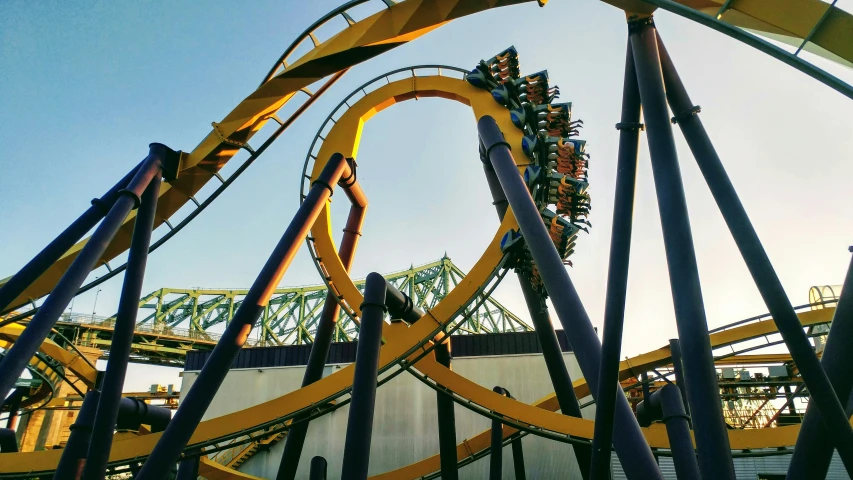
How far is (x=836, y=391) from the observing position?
4160mm

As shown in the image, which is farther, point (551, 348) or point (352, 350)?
point (352, 350)

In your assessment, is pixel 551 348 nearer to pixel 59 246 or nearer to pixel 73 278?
pixel 73 278

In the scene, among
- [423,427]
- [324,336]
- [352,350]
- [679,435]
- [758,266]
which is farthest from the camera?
[352,350]

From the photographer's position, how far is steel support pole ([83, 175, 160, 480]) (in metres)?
6.66

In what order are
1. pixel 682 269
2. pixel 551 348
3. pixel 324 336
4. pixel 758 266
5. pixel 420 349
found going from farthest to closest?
pixel 324 336 → pixel 420 349 → pixel 551 348 → pixel 758 266 → pixel 682 269

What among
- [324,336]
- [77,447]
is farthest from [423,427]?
[77,447]

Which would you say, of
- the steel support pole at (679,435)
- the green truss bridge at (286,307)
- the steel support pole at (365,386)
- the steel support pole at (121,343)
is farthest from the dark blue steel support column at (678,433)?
the green truss bridge at (286,307)

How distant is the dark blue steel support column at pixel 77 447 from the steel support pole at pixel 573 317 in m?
6.68

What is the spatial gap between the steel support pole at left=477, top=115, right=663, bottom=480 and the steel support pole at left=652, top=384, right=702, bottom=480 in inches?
85.1

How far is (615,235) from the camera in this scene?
544 centimetres

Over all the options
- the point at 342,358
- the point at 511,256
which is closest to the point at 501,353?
the point at 342,358

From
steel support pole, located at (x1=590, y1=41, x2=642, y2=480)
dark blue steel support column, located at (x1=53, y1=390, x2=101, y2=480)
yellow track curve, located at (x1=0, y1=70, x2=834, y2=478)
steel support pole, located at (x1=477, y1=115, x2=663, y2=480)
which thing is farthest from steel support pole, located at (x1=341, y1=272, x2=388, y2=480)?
dark blue steel support column, located at (x1=53, y1=390, x2=101, y2=480)

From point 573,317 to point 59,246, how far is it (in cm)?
692

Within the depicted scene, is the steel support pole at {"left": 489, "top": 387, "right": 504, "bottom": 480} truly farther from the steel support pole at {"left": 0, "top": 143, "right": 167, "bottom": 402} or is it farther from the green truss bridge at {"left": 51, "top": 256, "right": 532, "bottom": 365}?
the green truss bridge at {"left": 51, "top": 256, "right": 532, "bottom": 365}
